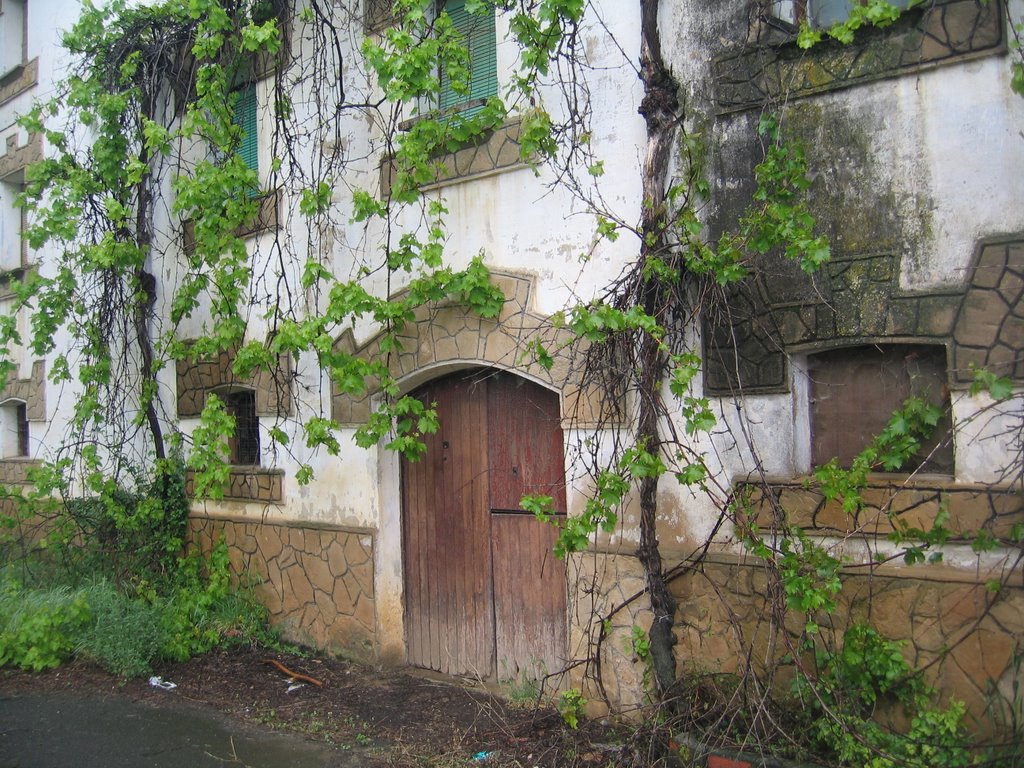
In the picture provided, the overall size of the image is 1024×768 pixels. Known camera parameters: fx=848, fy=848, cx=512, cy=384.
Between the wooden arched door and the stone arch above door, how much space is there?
0.67ft

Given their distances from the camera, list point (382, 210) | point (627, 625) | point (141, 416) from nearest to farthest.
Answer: point (627, 625) → point (382, 210) → point (141, 416)

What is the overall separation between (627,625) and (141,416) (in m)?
4.92

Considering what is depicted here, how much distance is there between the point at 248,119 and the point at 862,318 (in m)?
5.68

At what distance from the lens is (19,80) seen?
987 cm

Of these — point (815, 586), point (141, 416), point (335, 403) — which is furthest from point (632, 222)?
point (141, 416)

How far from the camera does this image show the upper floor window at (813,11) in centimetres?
454

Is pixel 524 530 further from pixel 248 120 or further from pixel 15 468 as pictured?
pixel 15 468

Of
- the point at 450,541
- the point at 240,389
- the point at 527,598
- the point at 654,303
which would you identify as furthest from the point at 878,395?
the point at 240,389

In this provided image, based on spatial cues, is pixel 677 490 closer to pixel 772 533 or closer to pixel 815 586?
pixel 772 533

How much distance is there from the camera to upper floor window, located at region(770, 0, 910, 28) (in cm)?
454

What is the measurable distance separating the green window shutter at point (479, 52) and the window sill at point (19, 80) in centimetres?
617

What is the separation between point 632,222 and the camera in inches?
195

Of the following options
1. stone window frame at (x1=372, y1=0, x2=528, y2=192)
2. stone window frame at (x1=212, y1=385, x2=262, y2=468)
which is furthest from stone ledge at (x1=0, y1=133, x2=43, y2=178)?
stone window frame at (x1=372, y1=0, x2=528, y2=192)

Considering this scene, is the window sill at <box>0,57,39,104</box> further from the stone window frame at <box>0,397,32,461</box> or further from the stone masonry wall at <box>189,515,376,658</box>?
the stone masonry wall at <box>189,515,376,658</box>
